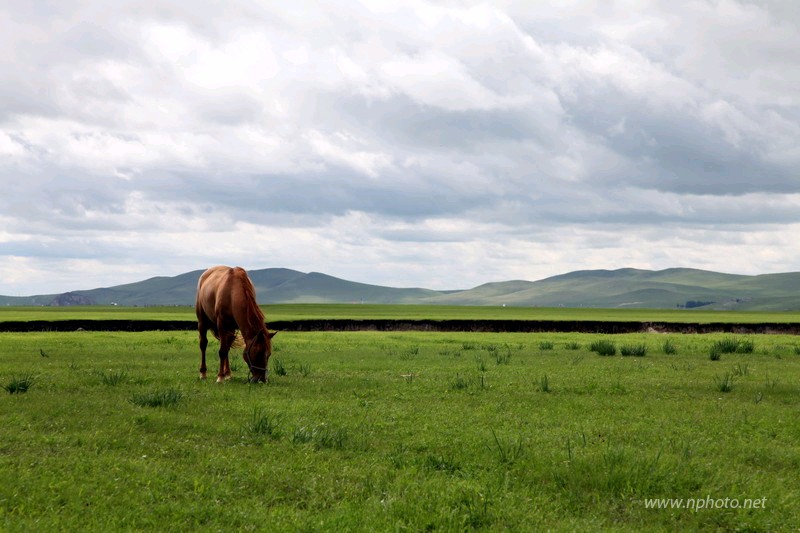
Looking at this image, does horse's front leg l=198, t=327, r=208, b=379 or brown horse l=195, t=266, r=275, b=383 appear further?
horse's front leg l=198, t=327, r=208, b=379

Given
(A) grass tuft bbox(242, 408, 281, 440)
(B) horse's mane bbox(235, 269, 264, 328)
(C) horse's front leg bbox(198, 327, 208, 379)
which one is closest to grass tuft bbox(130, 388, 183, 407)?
(A) grass tuft bbox(242, 408, 281, 440)

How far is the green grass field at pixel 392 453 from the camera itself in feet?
25.6

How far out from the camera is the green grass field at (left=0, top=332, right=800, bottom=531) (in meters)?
7.80

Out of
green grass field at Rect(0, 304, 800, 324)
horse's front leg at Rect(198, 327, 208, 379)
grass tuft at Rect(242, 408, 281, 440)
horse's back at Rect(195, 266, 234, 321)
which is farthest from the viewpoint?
green grass field at Rect(0, 304, 800, 324)

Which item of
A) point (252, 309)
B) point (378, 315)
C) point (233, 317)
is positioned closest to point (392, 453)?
point (252, 309)

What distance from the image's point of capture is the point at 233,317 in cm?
1923

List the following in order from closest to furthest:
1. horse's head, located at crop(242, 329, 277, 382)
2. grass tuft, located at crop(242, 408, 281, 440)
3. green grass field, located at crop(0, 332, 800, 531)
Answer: green grass field, located at crop(0, 332, 800, 531) < grass tuft, located at crop(242, 408, 281, 440) < horse's head, located at crop(242, 329, 277, 382)

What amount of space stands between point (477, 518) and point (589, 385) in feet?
34.4

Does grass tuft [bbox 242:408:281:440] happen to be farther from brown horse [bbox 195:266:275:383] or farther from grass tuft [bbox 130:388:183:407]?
brown horse [bbox 195:266:275:383]

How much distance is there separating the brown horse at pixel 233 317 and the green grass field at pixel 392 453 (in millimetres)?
856

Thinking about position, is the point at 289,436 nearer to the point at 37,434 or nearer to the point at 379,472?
the point at 379,472

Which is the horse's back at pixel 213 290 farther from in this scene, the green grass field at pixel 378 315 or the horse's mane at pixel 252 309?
the green grass field at pixel 378 315

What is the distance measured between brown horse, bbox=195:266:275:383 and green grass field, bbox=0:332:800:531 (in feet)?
2.81

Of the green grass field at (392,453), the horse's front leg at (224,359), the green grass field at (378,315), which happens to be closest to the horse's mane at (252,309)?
the horse's front leg at (224,359)
